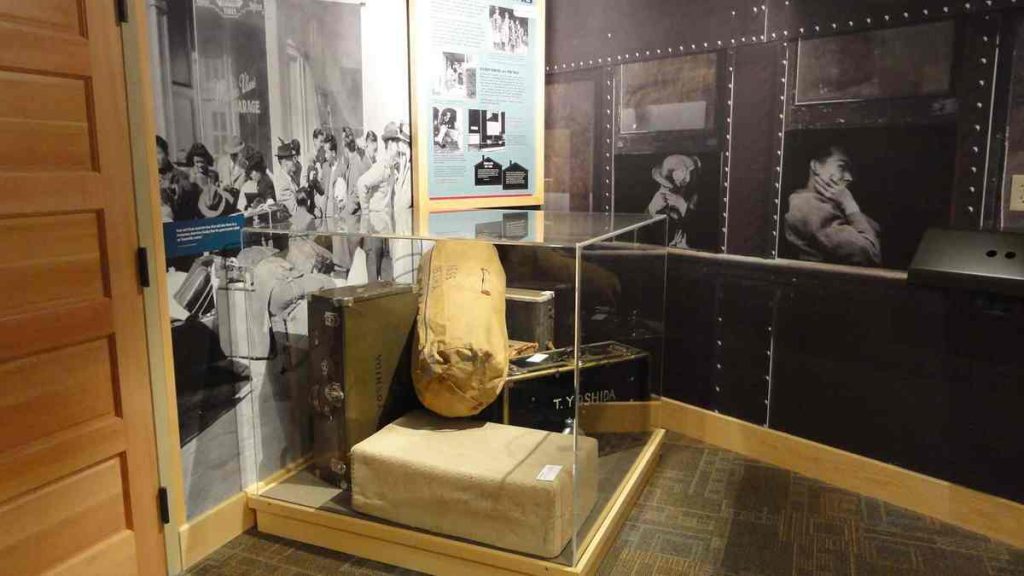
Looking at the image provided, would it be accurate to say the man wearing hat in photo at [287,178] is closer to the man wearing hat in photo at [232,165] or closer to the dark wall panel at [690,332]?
the man wearing hat in photo at [232,165]

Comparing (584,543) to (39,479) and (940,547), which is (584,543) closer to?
(940,547)

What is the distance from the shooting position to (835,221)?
2900mm

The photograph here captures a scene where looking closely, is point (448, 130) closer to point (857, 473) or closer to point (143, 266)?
point (143, 266)

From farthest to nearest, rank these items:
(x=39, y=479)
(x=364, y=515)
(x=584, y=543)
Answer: (x=364, y=515), (x=584, y=543), (x=39, y=479)

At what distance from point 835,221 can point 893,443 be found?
3.01 feet

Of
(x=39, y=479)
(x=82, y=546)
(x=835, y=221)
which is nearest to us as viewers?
(x=39, y=479)

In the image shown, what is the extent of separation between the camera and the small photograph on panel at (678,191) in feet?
11.0

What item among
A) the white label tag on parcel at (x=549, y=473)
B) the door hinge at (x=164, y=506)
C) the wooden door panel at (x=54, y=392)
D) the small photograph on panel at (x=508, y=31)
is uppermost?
the small photograph on panel at (x=508, y=31)

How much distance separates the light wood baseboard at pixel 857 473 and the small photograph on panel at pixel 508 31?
199 cm

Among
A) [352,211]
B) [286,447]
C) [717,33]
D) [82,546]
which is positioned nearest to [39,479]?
[82,546]

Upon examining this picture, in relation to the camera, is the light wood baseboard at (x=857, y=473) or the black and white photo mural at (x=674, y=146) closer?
→ the light wood baseboard at (x=857, y=473)

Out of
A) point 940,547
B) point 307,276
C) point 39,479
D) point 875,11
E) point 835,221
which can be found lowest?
point 940,547

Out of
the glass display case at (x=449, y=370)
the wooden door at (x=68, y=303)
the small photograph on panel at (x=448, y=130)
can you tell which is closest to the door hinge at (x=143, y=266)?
the wooden door at (x=68, y=303)

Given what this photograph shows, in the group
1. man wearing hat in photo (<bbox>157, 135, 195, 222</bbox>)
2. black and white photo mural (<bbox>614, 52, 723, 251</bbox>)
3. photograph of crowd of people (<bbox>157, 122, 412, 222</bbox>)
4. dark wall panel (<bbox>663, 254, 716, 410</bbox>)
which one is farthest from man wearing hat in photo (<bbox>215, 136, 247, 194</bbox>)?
dark wall panel (<bbox>663, 254, 716, 410</bbox>)
